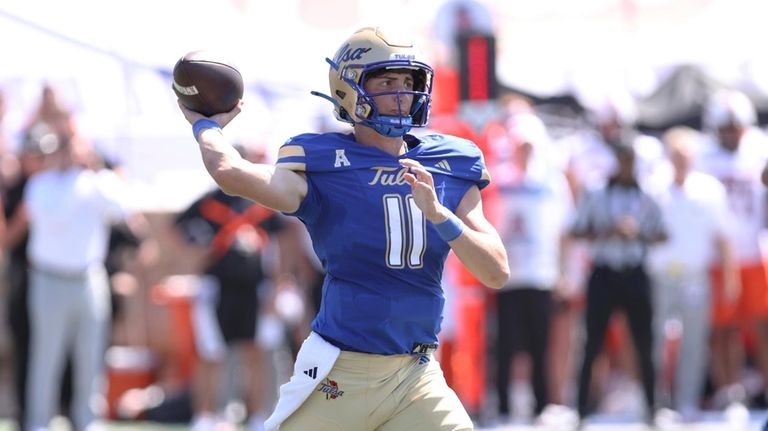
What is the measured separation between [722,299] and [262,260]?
10.2 ft

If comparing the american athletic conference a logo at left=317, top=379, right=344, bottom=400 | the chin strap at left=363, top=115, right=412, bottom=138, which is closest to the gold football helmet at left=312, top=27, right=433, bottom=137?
the chin strap at left=363, top=115, right=412, bottom=138

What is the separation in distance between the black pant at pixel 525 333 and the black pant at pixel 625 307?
1.13 ft

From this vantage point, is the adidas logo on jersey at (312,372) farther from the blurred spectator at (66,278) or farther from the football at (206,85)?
the blurred spectator at (66,278)

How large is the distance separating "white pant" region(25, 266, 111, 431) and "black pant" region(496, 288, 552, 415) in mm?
Result: 2519

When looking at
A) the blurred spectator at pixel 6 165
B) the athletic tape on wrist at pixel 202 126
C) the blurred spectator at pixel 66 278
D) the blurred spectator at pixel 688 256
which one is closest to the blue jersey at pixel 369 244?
the athletic tape on wrist at pixel 202 126

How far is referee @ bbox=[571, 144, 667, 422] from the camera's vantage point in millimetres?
9133

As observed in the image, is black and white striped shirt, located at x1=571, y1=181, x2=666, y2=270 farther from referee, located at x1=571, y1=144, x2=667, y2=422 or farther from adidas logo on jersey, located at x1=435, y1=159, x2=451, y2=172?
adidas logo on jersey, located at x1=435, y1=159, x2=451, y2=172

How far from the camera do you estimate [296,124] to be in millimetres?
11609

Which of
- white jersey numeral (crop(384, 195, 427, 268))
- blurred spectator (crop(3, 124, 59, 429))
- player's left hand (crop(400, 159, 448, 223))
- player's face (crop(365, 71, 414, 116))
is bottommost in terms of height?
blurred spectator (crop(3, 124, 59, 429))

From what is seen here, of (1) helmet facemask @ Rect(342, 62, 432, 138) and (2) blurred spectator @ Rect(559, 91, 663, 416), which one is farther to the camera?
(2) blurred spectator @ Rect(559, 91, 663, 416)

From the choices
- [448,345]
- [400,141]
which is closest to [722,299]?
[448,345]

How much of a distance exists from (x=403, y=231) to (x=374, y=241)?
0.30 ft

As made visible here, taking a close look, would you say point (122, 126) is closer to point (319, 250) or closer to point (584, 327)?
point (584, 327)

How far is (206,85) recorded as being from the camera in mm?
4355
